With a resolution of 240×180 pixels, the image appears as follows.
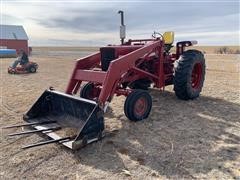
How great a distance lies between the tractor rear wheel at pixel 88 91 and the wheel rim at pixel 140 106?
139 cm

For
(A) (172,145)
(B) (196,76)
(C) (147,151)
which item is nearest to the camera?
(C) (147,151)

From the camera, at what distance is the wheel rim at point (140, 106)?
18.1 feet

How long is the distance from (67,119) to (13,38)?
50238 mm

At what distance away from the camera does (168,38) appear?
24.7 feet

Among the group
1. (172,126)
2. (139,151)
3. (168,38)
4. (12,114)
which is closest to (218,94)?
(168,38)

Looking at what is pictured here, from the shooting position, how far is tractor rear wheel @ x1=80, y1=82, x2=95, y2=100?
6.56 m

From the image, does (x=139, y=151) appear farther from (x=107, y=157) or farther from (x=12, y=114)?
(x=12, y=114)

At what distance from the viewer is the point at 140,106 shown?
564 cm

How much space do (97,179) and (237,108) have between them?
4.40 meters

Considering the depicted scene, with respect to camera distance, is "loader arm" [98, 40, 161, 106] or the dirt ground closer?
the dirt ground

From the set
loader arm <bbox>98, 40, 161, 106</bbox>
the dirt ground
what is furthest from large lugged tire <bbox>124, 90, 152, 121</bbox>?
loader arm <bbox>98, 40, 161, 106</bbox>

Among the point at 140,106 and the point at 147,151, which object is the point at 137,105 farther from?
the point at 147,151

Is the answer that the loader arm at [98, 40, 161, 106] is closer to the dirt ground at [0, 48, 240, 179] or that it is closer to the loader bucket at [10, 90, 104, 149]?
the loader bucket at [10, 90, 104, 149]

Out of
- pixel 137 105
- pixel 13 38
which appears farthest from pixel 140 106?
pixel 13 38
